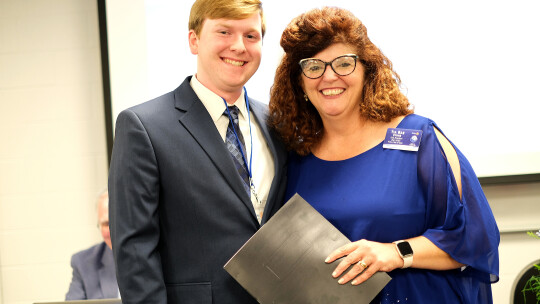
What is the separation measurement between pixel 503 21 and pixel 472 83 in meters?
0.38

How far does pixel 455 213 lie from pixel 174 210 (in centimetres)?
84

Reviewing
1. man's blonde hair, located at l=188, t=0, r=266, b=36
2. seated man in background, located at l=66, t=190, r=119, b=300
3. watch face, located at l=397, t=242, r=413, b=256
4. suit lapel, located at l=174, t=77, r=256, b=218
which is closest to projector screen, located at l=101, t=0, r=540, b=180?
seated man in background, located at l=66, t=190, r=119, b=300

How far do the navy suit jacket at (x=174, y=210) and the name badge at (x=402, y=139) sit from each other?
506mm

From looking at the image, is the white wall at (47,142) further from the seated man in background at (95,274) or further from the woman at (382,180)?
the woman at (382,180)

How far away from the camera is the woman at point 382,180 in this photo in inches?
66.7

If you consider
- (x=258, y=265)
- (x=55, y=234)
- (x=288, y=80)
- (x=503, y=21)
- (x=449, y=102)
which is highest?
(x=503, y=21)

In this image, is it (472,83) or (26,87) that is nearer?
(472,83)

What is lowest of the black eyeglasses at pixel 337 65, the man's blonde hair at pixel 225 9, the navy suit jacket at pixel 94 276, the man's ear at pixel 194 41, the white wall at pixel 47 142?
the navy suit jacket at pixel 94 276

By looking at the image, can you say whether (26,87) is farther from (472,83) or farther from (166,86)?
(472,83)

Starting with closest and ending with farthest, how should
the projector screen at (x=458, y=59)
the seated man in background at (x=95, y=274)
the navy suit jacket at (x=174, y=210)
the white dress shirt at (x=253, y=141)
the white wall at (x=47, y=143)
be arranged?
1. the navy suit jacket at (x=174, y=210)
2. the white dress shirt at (x=253, y=141)
3. the seated man in background at (x=95, y=274)
4. the projector screen at (x=458, y=59)
5. the white wall at (x=47, y=143)

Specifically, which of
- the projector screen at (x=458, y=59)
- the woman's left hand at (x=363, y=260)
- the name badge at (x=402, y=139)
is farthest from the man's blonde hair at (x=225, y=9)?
the projector screen at (x=458, y=59)

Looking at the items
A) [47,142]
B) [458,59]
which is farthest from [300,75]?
[47,142]

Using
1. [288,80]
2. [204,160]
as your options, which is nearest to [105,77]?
[288,80]

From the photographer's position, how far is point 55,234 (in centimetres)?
327
